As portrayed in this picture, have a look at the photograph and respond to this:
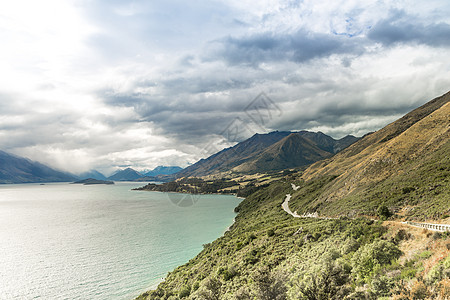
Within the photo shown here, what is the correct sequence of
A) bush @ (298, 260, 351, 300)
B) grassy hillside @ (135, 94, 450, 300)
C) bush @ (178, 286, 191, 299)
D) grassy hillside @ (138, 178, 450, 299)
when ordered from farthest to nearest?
bush @ (178, 286, 191, 299) < bush @ (298, 260, 351, 300) < grassy hillside @ (135, 94, 450, 300) < grassy hillside @ (138, 178, 450, 299)

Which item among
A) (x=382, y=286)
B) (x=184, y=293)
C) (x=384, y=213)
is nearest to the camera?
(x=382, y=286)

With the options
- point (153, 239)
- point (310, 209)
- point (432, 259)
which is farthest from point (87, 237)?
point (432, 259)

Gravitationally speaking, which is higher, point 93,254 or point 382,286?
point 382,286

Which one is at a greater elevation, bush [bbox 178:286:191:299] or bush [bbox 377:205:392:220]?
bush [bbox 377:205:392:220]

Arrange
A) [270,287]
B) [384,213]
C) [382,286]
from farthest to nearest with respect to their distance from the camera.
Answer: [384,213]
[270,287]
[382,286]

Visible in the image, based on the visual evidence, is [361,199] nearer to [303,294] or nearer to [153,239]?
[303,294]

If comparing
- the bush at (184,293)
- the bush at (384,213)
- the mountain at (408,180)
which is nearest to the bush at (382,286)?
the mountain at (408,180)

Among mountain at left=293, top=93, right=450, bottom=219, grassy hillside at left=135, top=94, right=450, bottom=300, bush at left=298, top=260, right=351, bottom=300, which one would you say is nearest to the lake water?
grassy hillside at left=135, top=94, right=450, bottom=300

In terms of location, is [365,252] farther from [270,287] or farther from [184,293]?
[184,293]

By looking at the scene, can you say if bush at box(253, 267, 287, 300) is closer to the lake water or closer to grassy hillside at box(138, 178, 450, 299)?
grassy hillside at box(138, 178, 450, 299)

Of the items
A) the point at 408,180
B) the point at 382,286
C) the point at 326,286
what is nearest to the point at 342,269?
the point at 326,286

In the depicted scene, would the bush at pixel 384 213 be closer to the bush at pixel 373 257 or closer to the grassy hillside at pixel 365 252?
the grassy hillside at pixel 365 252

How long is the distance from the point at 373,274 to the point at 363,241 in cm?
741

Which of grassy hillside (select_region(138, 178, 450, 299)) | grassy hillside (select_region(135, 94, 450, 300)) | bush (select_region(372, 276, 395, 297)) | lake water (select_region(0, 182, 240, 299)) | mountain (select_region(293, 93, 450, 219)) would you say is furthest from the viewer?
lake water (select_region(0, 182, 240, 299))
